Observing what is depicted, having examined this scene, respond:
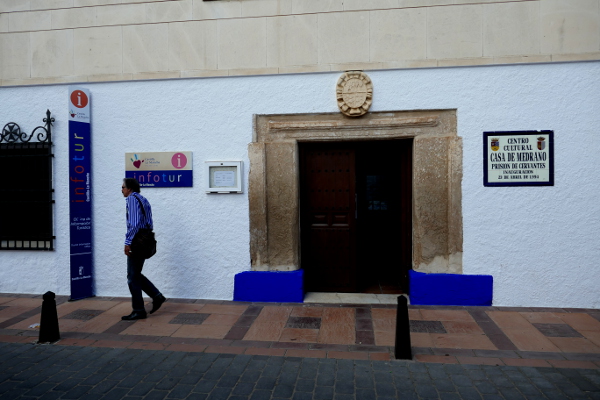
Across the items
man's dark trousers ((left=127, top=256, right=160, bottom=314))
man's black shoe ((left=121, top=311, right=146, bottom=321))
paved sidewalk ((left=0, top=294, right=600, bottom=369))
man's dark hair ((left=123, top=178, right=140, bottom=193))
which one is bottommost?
paved sidewalk ((left=0, top=294, right=600, bottom=369))

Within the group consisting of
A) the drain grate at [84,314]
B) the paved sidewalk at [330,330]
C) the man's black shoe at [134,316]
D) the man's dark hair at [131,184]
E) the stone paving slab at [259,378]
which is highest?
the man's dark hair at [131,184]

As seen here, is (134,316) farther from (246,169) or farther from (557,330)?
(557,330)

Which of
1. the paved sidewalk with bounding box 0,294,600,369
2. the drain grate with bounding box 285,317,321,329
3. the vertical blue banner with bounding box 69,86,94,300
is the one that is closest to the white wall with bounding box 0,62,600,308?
the vertical blue banner with bounding box 69,86,94,300

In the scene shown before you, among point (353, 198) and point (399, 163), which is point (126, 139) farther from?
point (399, 163)

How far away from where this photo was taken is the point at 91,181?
6.47 metres

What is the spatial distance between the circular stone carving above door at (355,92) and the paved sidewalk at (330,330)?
8.93 ft

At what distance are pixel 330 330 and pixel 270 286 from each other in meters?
1.37

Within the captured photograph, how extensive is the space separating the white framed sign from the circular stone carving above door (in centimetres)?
171

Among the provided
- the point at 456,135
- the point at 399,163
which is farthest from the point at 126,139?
the point at 456,135

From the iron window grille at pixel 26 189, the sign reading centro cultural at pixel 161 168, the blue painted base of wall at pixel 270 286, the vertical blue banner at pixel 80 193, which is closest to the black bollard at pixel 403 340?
the blue painted base of wall at pixel 270 286

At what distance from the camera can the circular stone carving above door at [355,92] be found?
5.90m

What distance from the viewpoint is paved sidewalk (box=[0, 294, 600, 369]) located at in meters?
4.37

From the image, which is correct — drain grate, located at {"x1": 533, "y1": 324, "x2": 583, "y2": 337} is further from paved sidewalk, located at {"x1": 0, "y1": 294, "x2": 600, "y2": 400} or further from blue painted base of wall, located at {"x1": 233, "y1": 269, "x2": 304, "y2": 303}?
blue painted base of wall, located at {"x1": 233, "y1": 269, "x2": 304, "y2": 303}

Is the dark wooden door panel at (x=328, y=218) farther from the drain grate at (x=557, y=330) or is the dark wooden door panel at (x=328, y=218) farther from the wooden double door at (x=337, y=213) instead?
the drain grate at (x=557, y=330)
